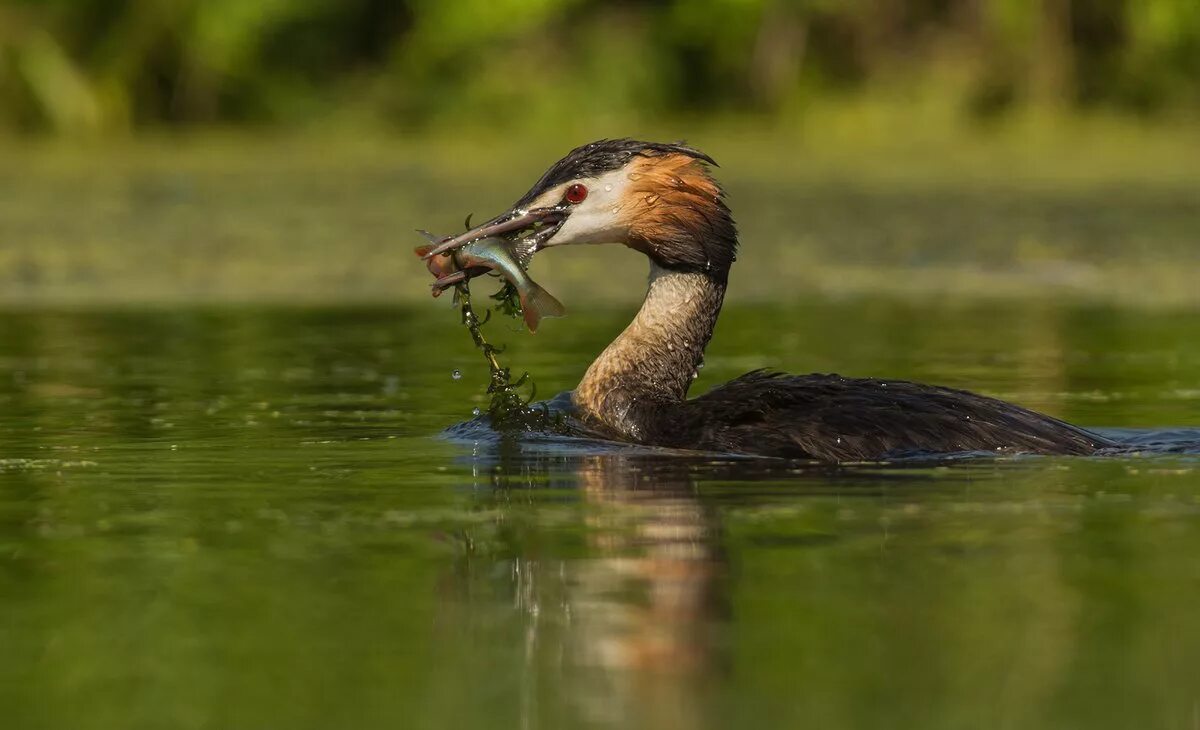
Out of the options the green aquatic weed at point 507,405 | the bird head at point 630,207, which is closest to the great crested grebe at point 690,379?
the bird head at point 630,207

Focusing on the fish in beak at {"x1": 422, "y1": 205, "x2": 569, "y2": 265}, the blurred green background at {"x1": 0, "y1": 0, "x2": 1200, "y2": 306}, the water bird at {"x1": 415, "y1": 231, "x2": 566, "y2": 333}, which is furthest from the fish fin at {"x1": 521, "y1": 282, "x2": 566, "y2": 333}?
the blurred green background at {"x1": 0, "y1": 0, "x2": 1200, "y2": 306}

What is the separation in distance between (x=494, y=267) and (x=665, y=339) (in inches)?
26.8

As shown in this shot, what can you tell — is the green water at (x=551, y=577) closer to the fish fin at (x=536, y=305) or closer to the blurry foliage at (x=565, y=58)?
the fish fin at (x=536, y=305)

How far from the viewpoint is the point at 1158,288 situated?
13336 mm

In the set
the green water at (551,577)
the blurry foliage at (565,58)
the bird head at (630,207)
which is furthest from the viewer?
the blurry foliage at (565,58)

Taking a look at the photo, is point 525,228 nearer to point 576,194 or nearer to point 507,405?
point 576,194

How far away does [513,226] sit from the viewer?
7949 millimetres

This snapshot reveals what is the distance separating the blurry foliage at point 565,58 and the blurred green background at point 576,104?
3 centimetres

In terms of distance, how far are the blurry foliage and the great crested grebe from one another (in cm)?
1421

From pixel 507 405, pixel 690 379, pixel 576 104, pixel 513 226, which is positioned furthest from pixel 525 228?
pixel 576 104

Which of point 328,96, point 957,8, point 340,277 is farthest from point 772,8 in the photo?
point 340,277

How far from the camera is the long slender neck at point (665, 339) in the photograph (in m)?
8.23

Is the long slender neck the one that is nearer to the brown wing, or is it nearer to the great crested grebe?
the great crested grebe

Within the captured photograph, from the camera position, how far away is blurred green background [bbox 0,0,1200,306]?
18.2 meters
